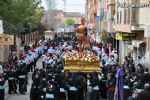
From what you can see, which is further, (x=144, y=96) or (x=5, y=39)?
(x=5, y=39)

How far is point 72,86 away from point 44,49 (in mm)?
24853

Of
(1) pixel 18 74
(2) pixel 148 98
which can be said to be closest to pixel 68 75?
(1) pixel 18 74

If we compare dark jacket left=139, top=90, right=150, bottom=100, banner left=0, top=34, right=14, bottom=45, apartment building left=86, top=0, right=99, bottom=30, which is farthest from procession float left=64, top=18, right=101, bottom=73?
apartment building left=86, top=0, right=99, bottom=30

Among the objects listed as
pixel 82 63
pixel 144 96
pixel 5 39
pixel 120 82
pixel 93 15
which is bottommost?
pixel 120 82

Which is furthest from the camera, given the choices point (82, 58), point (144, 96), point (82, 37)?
point (82, 37)

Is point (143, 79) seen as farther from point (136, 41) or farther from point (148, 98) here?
point (136, 41)

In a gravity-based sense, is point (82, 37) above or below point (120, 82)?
above

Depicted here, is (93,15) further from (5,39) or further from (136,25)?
(5,39)

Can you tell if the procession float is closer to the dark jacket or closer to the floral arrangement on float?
the floral arrangement on float

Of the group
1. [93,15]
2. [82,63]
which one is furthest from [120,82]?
[93,15]

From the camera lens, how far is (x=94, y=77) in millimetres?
21141

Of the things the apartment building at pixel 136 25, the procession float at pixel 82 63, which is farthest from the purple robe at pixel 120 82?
the apartment building at pixel 136 25

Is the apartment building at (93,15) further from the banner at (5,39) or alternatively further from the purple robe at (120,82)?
the purple robe at (120,82)

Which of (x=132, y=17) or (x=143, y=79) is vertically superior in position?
(x=132, y=17)
